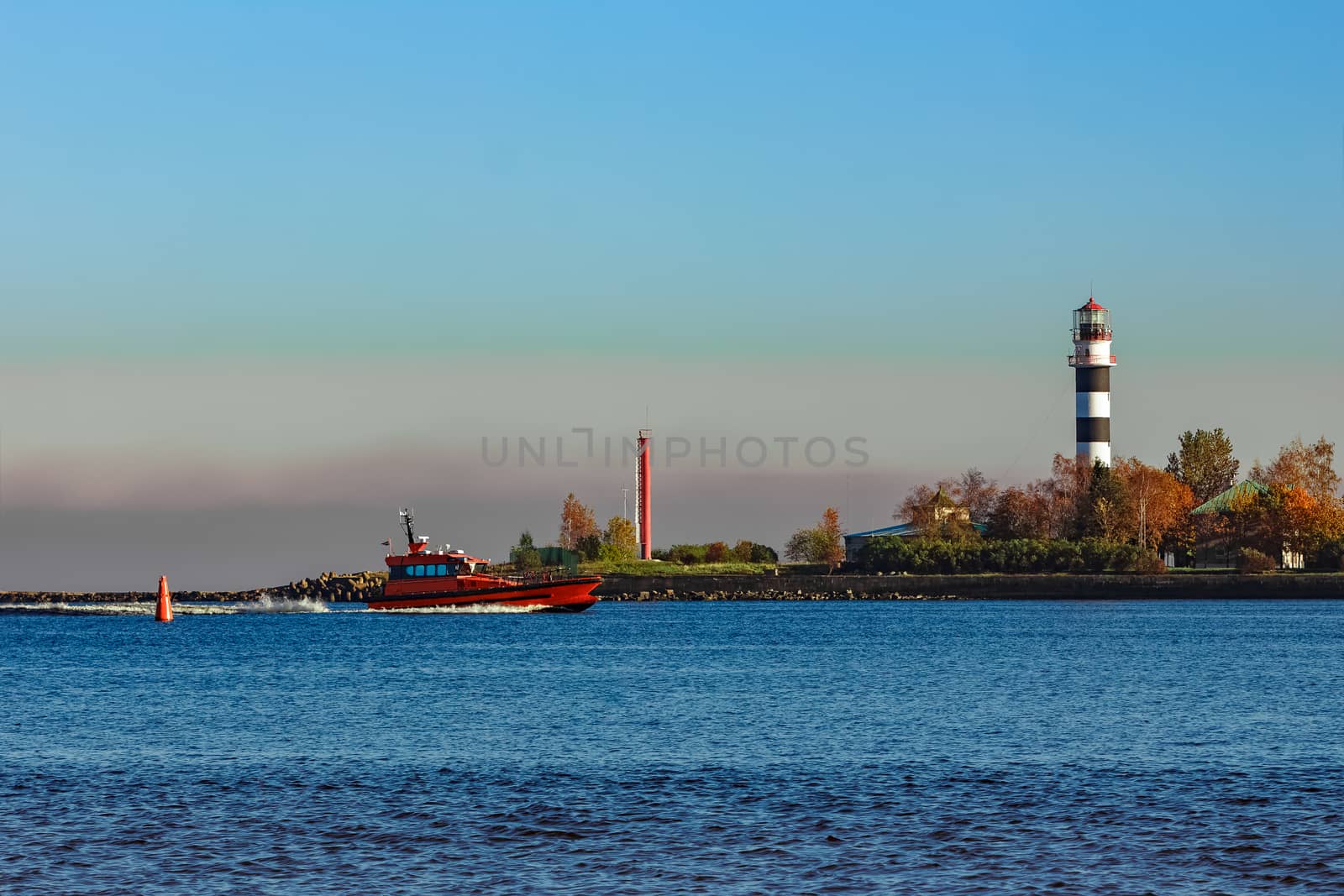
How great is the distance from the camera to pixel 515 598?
101 m

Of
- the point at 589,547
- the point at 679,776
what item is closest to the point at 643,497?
the point at 589,547

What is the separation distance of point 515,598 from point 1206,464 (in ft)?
296

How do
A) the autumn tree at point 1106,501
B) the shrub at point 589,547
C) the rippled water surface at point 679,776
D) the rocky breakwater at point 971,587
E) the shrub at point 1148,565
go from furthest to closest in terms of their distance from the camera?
1. the shrub at point 589,547
2. the autumn tree at point 1106,501
3. the shrub at point 1148,565
4. the rocky breakwater at point 971,587
5. the rippled water surface at point 679,776

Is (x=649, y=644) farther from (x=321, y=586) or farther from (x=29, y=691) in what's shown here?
(x=321, y=586)

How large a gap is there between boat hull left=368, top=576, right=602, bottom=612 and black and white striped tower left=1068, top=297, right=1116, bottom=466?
52997 mm

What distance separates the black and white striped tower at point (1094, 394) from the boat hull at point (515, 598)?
2086 inches

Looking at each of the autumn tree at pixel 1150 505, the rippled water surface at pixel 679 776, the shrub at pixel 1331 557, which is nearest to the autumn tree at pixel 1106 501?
the autumn tree at pixel 1150 505

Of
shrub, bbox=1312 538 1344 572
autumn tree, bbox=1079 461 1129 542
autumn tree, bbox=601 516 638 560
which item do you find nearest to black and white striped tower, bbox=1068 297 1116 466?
autumn tree, bbox=1079 461 1129 542

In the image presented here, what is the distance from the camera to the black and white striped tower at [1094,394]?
135 metres

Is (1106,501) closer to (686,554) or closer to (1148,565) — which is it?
(1148,565)

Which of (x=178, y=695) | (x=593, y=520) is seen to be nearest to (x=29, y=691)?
(x=178, y=695)

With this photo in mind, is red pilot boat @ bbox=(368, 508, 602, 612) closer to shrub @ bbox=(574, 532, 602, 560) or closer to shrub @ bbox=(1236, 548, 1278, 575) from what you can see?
shrub @ bbox=(574, 532, 602, 560)

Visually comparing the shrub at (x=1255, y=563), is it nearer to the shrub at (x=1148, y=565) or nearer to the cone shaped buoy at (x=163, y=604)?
the shrub at (x=1148, y=565)

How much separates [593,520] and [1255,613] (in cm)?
7017
